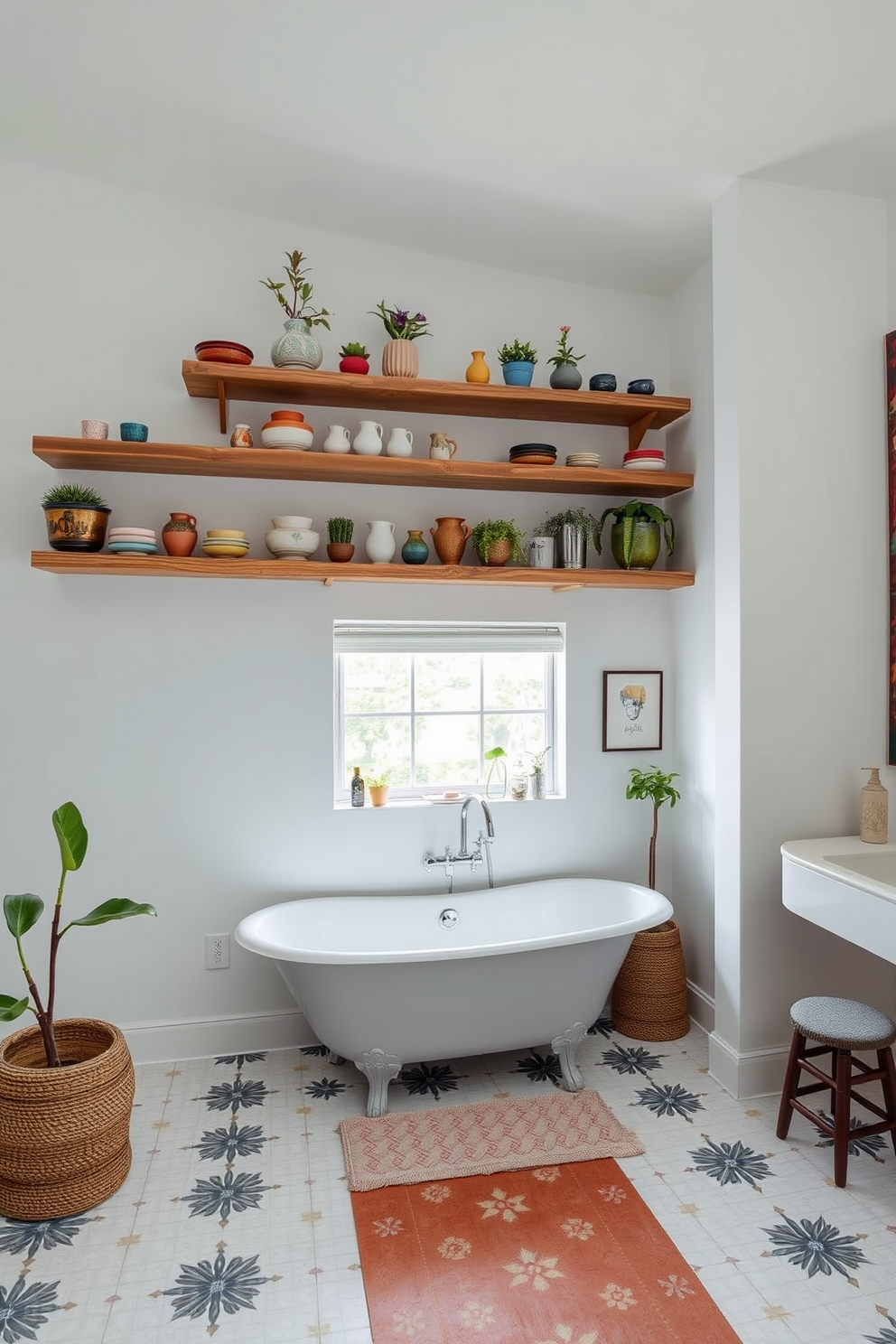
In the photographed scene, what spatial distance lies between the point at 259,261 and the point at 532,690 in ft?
6.17

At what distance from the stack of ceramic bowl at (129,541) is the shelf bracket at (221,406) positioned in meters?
0.48

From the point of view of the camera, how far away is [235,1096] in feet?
8.95

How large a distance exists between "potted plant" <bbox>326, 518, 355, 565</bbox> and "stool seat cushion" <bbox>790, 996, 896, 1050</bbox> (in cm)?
195

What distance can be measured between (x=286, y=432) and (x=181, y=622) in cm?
76

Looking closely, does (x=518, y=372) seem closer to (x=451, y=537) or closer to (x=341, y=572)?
(x=451, y=537)

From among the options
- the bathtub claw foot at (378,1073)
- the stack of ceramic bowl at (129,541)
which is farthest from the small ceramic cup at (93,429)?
the bathtub claw foot at (378,1073)

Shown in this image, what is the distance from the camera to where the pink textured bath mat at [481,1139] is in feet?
7.64

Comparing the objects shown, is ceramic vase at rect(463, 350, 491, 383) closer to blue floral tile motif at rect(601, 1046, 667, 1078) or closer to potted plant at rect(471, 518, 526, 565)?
potted plant at rect(471, 518, 526, 565)

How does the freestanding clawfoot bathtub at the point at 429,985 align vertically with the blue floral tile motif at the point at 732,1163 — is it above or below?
above

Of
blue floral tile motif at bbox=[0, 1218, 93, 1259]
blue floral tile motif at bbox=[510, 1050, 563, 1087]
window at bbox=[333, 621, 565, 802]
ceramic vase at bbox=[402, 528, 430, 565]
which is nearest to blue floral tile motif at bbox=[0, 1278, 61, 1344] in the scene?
blue floral tile motif at bbox=[0, 1218, 93, 1259]

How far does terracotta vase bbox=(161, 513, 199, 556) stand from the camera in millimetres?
2711

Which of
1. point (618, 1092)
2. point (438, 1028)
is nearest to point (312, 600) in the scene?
point (438, 1028)

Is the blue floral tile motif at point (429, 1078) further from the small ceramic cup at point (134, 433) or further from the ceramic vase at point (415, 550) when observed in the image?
the small ceramic cup at point (134, 433)

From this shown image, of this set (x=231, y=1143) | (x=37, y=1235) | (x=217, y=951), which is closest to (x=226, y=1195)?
(x=231, y=1143)
